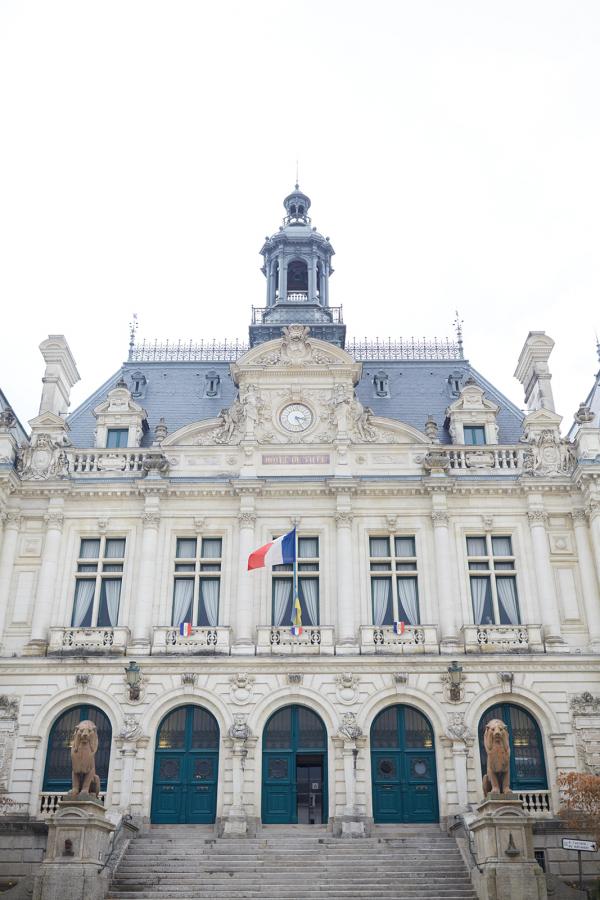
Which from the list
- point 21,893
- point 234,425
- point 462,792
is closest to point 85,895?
point 21,893

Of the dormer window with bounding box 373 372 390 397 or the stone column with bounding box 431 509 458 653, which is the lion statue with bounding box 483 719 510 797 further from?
the dormer window with bounding box 373 372 390 397

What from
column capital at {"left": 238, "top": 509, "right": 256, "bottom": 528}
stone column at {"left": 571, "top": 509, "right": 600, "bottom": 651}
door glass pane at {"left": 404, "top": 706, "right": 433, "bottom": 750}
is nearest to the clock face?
column capital at {"left": 238, "top": 509, "right": 256, "bottom": 528}

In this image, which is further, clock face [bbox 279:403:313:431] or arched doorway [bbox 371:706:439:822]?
clock face [bbox 279:403:313:431]

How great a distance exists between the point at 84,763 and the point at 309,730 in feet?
25.3

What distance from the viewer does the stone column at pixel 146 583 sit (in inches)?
1098

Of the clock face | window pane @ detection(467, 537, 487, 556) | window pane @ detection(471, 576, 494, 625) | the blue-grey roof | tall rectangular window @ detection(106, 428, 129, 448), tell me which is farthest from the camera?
the blue-grey roof

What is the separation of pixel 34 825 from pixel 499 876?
485 inches

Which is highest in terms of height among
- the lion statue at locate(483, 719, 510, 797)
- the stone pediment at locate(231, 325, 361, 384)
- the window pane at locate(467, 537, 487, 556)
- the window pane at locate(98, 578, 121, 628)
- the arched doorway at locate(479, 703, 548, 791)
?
the stone pediment at locate(231, 325, 361, 384)

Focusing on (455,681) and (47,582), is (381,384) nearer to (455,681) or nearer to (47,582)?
(455,681)

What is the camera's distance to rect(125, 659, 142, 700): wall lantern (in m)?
26.7

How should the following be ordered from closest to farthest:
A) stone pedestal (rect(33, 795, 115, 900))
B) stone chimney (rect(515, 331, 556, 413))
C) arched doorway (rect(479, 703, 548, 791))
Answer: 1. stone pedestal (rect(33, 795, 115, 900))
2. arched doorway (rect(479, 703, 548, 791))
3. stone chimney (rect(515, 331, 556, 413))

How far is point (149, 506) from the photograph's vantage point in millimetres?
29797

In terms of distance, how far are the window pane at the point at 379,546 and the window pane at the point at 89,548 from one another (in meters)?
9.13

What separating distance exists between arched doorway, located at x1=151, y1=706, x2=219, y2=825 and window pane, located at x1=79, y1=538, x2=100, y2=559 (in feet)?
19.8
